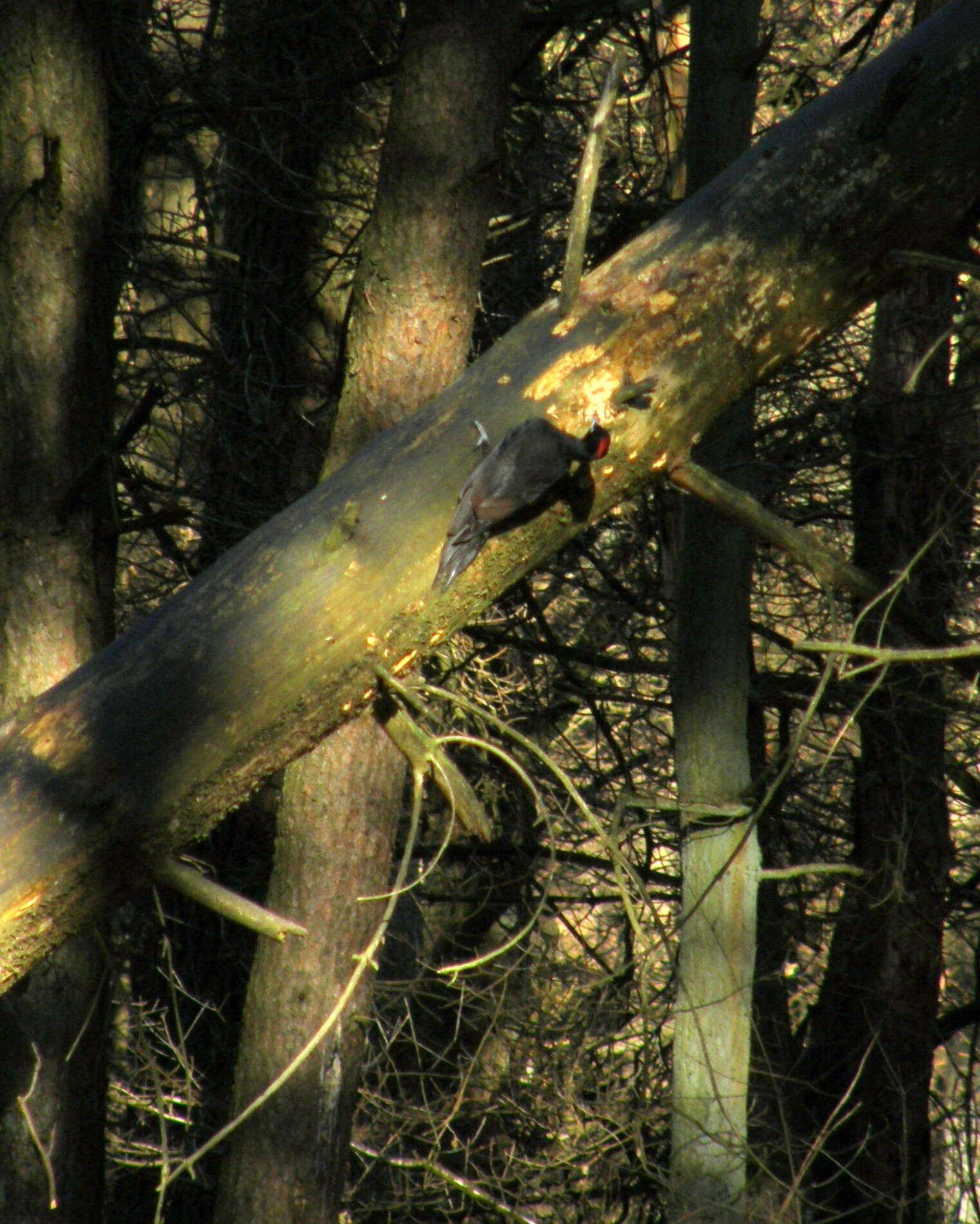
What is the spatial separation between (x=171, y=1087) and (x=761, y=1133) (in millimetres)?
2949

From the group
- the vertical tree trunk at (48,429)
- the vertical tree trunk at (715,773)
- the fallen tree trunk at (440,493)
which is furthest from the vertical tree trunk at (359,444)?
the fallen tree trunk at (440,493)

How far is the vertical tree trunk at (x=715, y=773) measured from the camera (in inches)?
167

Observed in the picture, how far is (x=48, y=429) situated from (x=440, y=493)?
250 centimetres

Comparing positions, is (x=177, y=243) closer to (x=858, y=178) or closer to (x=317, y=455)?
(x=317, y=455)

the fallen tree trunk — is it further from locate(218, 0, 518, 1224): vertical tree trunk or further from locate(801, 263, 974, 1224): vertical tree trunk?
locate(801, 263, 974, 1224): vertical tree trunk

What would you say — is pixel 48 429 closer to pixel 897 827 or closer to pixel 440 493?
pixel 440 493

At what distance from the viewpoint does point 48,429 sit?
3.77 metres

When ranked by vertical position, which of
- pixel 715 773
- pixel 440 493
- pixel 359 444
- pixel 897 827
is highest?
pixel 359 444

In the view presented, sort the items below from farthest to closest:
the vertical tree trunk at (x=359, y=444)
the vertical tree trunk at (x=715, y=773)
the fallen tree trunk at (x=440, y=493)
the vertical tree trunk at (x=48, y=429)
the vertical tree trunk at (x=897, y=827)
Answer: the vertical tree trunk at (x=897, y=827), the vertical tree trunk at (x=715, y=773), the vertical tree trunk at (x=359, y=444), the vertical tree trunk at (x=48, y=429), the fallen tree trunk at (x=440, y=493)

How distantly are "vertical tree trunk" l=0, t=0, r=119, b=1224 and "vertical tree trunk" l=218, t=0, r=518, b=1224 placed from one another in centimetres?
65

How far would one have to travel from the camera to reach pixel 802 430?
5504mm

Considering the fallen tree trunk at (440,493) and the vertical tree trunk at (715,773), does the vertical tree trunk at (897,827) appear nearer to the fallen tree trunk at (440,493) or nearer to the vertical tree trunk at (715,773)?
the vertical tree trunk at (715,773)

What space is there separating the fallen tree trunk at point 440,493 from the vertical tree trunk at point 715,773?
2.38 metres

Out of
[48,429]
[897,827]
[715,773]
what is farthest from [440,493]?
[897,827]
